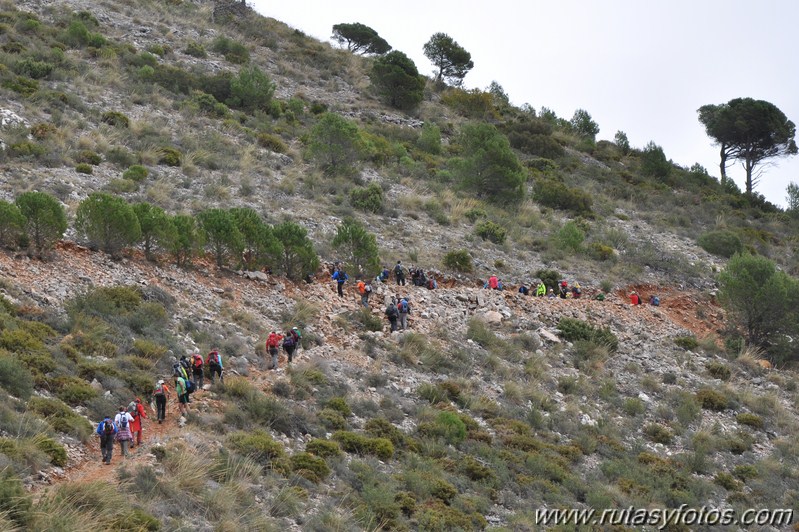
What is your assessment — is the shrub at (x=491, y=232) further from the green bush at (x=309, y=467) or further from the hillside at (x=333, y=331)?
the green bush at (x=309, y=467)

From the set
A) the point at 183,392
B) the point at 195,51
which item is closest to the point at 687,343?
the point at 183,392

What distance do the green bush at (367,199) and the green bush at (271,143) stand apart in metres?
5.54

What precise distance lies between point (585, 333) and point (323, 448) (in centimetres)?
1331

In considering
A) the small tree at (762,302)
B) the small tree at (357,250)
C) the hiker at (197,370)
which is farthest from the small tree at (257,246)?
the small tree at (762,302)

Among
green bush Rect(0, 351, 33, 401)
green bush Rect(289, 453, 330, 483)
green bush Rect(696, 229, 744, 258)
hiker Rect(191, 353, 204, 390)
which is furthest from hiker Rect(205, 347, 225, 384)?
green bush Rect(696, 229, 744, 258)

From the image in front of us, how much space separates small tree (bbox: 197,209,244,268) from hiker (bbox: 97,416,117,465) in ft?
36.8

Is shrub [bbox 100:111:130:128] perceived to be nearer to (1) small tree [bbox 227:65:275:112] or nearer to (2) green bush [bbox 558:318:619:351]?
(1) small tree [bbox 227:65:275:112]

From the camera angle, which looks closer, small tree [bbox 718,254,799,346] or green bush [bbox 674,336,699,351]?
green bush [bbox 674,336,699,351]

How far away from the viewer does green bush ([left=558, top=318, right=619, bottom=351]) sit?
27156mm

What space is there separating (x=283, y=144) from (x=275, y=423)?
2482 centimetres

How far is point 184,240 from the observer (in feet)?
79.0

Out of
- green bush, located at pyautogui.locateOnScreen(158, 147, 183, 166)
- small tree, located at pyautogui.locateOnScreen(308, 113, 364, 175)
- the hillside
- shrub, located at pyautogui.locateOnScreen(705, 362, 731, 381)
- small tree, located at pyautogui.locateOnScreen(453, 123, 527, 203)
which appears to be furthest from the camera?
small tree, located at pyautogui.locateOnScreen(453, 123, 527, 203)

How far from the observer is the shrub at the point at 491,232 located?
35219 millimetres

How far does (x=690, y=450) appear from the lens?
21688mm
